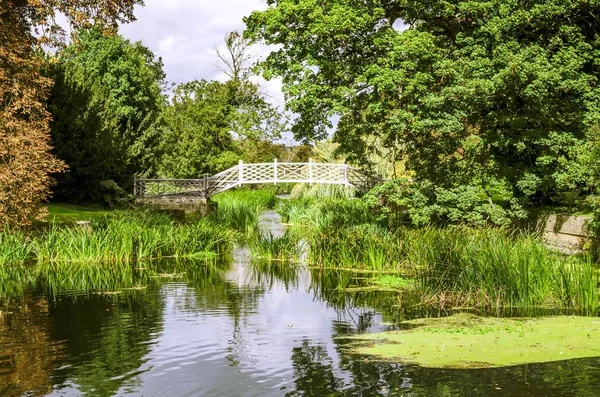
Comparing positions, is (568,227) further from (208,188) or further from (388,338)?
(208,188)

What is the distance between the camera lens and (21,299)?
47.2 ft

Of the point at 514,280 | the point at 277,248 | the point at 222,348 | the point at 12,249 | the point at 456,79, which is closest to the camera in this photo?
the point at 222,348

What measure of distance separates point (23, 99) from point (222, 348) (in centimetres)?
1152

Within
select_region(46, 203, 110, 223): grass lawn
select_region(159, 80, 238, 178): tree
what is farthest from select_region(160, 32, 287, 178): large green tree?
select_region(46, 203, 110, 223): grass lawn

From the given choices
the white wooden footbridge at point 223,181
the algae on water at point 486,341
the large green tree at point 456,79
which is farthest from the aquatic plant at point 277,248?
the white wooden footbridge at point 223,181

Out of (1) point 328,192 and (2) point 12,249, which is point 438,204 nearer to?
(2) point 12,249

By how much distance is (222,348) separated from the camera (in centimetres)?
1012

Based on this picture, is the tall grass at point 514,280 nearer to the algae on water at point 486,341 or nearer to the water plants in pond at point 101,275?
the algae on water at point 486,341

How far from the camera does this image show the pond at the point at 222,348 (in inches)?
317

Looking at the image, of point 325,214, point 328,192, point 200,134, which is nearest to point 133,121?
point 200,134

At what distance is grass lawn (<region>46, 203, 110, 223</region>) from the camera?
2488cm

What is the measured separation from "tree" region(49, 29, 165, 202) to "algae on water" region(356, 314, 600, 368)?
12631 mm

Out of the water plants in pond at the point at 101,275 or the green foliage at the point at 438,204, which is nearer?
the water plants in pond at the point at 101,275

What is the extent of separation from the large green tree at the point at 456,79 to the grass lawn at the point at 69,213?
8649mm
